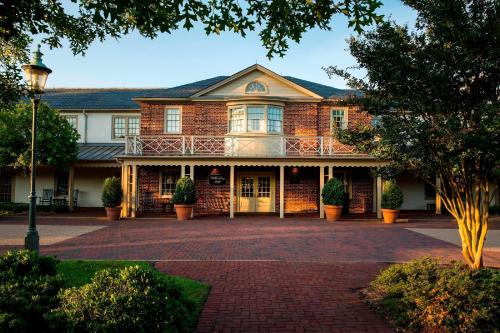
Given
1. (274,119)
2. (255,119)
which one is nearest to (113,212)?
(255,119)

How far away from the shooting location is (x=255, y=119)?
18766 millimetres

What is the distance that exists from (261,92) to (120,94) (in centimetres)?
1067

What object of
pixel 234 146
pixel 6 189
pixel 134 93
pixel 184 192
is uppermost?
pixel 134 93

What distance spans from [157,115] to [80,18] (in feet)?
41.9

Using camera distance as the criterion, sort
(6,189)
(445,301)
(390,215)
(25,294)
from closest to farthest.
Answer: (25,294) < (445,301) < (390,215) < (6,189)

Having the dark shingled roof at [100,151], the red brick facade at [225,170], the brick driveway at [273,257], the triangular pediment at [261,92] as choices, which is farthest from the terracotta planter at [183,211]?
the triangular pediment at [261,92]

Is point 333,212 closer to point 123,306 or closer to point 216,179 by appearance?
point 216,179

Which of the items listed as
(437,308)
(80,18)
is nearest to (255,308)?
(437,308)

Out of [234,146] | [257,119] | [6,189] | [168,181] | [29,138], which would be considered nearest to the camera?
[29,138]

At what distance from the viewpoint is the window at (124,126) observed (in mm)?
22625

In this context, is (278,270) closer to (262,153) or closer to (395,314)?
(395,314)

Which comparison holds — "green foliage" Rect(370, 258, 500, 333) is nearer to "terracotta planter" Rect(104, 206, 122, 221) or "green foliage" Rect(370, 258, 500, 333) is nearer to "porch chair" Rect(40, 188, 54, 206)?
"terracotta planter" Rect(104, 206, 122, 221)

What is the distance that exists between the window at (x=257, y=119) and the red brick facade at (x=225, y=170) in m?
0.64

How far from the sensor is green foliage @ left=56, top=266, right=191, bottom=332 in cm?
337
